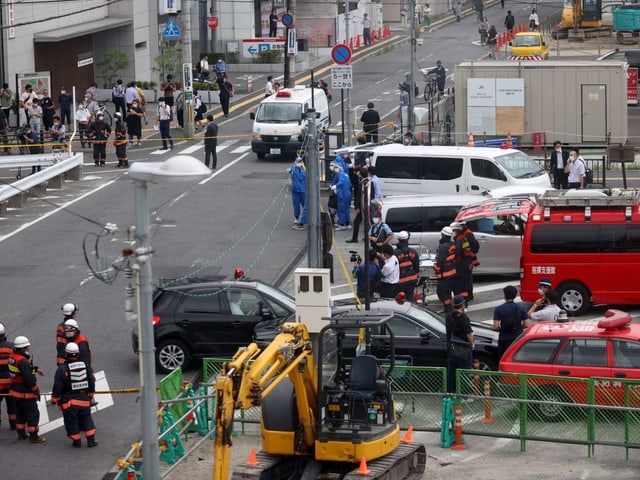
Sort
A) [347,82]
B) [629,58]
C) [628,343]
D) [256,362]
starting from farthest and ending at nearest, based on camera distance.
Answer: [629,58]
[347,82]
[628,343]
[256,362]

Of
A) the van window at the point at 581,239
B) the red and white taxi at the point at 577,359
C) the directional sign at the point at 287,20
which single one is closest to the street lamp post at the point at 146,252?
the red and white taxi at the point at 577,359

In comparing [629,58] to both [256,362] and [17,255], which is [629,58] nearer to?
[17,255]

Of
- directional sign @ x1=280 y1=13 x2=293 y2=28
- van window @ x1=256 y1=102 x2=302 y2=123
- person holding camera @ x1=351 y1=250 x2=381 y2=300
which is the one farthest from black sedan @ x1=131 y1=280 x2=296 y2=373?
Result: directional sign @ x1=280 y1=13 x2=293 y2=28

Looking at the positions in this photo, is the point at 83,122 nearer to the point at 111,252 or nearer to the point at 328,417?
the point at 111,252

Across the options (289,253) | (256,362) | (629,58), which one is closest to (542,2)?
(629,58)

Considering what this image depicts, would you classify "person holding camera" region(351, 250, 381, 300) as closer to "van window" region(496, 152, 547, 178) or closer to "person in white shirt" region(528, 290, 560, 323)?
"person in white shirt" region(528, 290, 560, 323)

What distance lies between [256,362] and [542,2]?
8135 cm

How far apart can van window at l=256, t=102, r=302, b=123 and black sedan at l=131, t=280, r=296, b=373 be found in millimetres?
19447

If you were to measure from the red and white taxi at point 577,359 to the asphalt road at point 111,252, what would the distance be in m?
5.23

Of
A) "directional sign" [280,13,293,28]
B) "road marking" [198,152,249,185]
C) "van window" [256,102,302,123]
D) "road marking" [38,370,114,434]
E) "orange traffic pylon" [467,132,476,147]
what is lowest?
"road marking" [38,370,114,434]

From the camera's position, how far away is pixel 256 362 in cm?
1372

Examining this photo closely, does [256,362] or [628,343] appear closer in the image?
[256,362]

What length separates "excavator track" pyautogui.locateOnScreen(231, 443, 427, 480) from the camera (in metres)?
14.9

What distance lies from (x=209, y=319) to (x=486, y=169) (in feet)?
38.3
